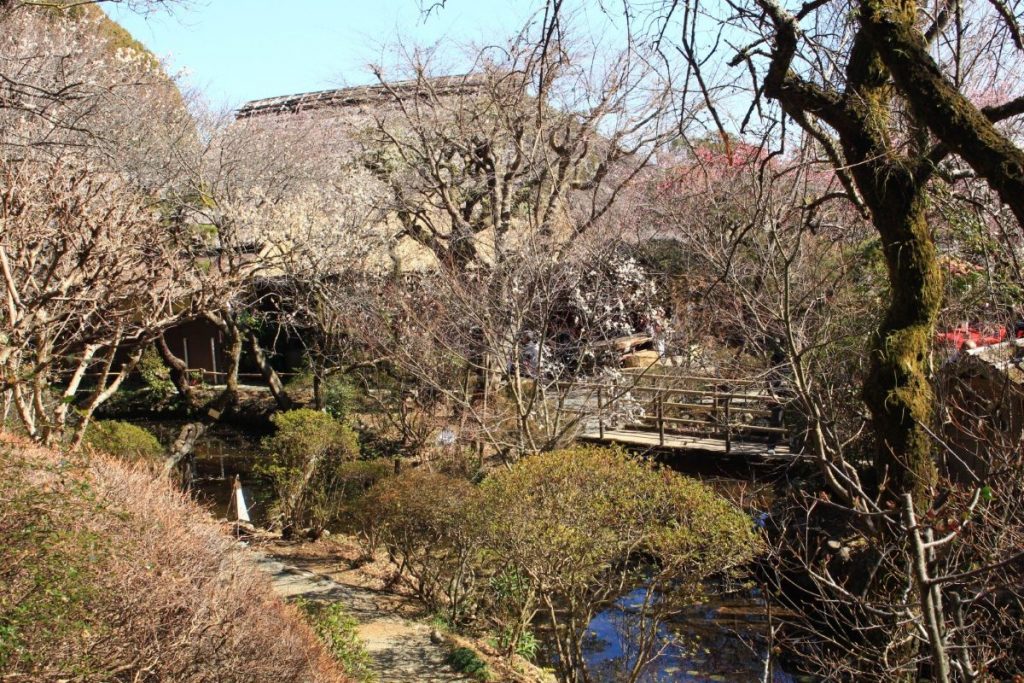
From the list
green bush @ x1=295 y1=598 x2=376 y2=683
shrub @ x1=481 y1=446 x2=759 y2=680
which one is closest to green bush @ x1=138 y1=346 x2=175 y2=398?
green bush @ x1=295 y1=598 x2=376 y2=683

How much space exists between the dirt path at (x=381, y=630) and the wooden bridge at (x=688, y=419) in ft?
14.1

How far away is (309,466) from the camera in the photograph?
12.7 m

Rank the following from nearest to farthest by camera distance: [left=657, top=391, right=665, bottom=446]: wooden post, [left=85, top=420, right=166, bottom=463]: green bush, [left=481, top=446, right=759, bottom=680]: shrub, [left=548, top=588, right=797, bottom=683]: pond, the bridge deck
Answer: [left=481, top=446, right=759, bottom=680]: shrub → [left=548, top=588, right=797, bottom=683]: pond → [left=85, top=420, right=166, bottom=463]: green bush → the bridge deck → [left=657, top=391, right=665, bottom=446]: wooden post

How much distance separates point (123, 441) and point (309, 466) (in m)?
2.55

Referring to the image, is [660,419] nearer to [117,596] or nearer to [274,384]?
[274,384]

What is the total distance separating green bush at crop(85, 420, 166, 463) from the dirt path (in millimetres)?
2312

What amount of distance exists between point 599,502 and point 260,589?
2.91m

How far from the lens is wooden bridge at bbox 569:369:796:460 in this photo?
13633 millimetres

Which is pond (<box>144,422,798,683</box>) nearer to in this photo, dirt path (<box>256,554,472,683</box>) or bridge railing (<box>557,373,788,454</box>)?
dirt path (<box>256,554,472,683</box>)

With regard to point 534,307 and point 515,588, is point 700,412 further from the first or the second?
point 515,588

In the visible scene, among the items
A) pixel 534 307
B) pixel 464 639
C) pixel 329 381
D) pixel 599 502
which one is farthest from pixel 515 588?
pixel 329 381

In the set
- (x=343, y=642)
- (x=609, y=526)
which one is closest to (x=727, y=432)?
(x=609, y=526)

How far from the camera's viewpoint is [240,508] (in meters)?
11.6

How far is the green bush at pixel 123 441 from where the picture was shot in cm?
1179
